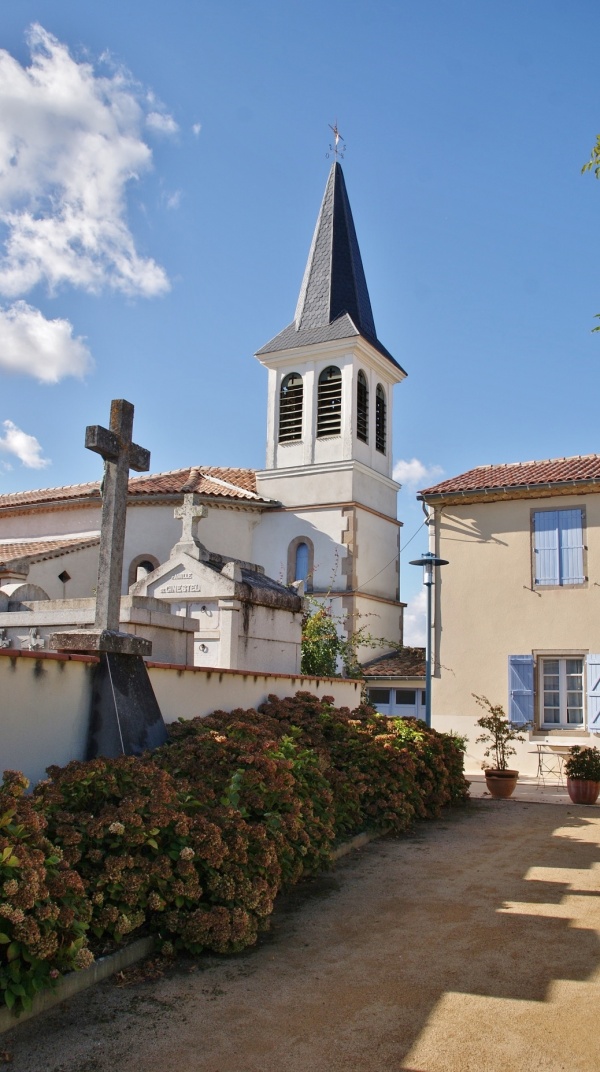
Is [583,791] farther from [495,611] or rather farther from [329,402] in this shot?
[329,402]

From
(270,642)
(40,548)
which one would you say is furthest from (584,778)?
(40,548)

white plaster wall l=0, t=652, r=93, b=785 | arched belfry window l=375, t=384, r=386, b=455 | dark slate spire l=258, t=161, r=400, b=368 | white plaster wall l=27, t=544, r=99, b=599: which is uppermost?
dark slate spire l=258, t=161, r=400, b=368

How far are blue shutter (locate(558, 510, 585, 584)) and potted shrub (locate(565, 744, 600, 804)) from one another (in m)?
5.16

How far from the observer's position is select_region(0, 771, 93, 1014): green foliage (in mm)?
3953

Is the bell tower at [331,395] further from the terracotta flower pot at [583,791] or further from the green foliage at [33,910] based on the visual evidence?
the green foliage at [33,910]

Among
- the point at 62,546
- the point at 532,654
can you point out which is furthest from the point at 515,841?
the point at 62,546

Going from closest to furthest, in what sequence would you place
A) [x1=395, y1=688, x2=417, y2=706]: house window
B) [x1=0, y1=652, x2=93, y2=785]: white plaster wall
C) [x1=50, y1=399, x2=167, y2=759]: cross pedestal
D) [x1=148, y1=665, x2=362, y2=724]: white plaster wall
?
1. [x1=0, y1=652, x2=93, y2=785]: white plaster wall
2. [x1=50, y1=399, x2=167, y2=759]: cross pedestal
3. [x1=148, y1=665, x2=362, y2=724]: white plaster wall
4. [x1=395, y1=688, x2=417, y2=706]: house window

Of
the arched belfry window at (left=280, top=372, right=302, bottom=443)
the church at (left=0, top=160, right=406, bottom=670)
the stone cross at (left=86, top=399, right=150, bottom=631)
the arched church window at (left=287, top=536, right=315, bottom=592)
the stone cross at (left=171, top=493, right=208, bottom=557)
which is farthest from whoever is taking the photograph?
the arched belfry window at (left=280, top=372, right=302, bottom=443)

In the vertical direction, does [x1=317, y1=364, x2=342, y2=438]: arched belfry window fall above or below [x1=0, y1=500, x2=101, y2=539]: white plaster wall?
above

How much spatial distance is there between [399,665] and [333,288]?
1256cm

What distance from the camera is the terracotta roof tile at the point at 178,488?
979 inches

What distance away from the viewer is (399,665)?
22.5 m

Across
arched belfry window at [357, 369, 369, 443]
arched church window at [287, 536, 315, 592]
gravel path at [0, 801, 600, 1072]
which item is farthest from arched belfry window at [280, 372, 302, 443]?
gravel path at [0, 801, 600, 1072]

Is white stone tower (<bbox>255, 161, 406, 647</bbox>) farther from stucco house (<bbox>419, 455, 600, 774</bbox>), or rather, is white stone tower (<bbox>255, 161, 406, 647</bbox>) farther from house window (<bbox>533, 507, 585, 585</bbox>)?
house window (<bbox>533, 507, 585, 585</bbox>)
